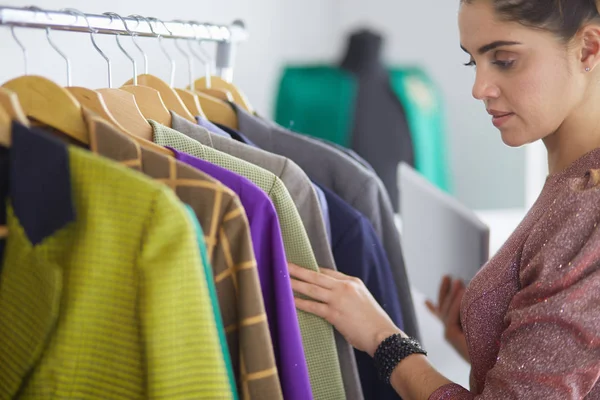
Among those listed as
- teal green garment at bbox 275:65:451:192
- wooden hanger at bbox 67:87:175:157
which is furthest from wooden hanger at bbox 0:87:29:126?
teal green garment at bbox 275:65:451:192

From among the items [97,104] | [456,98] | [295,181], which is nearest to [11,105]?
[97,104]

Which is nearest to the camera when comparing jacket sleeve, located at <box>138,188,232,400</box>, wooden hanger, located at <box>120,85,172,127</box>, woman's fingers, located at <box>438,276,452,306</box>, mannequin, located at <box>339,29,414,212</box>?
jacket sleeve, located at <box>138,188,232,400</box>

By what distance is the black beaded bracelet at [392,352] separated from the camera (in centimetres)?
97

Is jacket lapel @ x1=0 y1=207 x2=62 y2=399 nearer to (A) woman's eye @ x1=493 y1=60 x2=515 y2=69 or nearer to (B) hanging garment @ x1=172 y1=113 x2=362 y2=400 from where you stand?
(B) hanging garment @ x1=172 y1=113 x2=362 y2=400

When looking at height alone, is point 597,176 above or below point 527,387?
above

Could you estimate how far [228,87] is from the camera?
1.27 m

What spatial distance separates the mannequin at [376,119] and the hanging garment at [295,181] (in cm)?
150

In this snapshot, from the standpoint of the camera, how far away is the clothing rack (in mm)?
806

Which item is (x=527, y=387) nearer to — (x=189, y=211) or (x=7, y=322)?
(x=189, y=211)

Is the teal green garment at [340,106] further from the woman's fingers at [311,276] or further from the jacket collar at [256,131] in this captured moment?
the woman's fingers at [311,276]

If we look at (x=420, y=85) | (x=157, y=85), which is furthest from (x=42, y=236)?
(x=420, y=85)

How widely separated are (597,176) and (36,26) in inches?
25.1

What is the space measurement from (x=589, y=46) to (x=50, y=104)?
0.62 metres

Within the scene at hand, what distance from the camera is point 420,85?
8.41 ft
